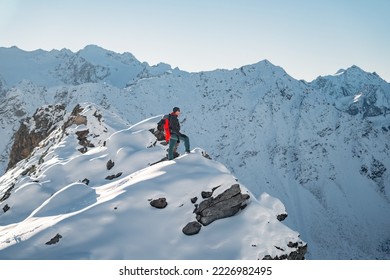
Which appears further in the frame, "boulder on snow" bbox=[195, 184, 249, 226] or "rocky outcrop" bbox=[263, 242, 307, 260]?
"boulder on snow" bbox=[195, 184, 249, 226]

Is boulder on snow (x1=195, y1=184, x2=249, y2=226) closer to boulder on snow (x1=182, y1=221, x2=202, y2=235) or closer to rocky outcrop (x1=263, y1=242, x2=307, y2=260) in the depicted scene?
boulder on snow (x1=182, y1=221, x2=202, y2=235)

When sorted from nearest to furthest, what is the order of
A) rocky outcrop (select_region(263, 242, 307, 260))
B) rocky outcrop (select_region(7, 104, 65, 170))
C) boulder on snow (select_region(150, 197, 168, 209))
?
rocky outcrop (select_region(263, 242, 307, 260))
boulder on snow (select_region(150, 197, 168, 209))
rocky outcrop (select_region(7, 104, 65, 170))

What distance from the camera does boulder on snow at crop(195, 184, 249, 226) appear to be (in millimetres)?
11930

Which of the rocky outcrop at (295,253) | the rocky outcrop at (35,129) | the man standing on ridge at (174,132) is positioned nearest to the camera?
the rocky outcrop at (295,253)

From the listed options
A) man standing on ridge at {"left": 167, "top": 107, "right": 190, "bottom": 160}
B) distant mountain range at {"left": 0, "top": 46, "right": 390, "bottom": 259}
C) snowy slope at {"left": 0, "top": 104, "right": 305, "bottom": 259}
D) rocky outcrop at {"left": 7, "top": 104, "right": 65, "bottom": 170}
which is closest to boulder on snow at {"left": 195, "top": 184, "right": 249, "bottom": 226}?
snowy slope at {"left": 0, "top": 104, "right": 305, "bottom": 259}

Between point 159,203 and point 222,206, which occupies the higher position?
point 159,203

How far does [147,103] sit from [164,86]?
2564 cm

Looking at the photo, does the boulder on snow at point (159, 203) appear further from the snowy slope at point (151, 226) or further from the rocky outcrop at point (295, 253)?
the rocky outcrop at point (295, 253)

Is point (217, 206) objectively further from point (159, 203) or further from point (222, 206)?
point (159, 203)

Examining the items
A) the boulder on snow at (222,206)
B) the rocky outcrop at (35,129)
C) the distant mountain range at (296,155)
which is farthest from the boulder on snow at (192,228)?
the distant mountain range at (296,155)

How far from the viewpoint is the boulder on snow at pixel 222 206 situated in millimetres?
11930

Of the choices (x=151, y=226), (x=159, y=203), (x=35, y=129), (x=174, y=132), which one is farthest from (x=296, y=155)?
(x=151, y=226)

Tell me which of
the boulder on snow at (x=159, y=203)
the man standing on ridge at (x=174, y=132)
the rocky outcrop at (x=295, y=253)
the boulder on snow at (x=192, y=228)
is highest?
the man standing on ridge at (x=174, y=132)

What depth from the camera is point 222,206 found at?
12.3m
